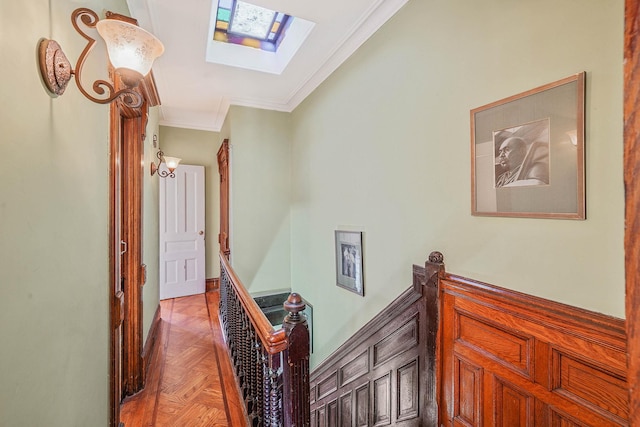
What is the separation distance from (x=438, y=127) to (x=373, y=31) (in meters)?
1.13

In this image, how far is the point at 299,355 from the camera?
1.22 m

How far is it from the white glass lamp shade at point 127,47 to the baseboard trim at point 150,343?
213 centimetres

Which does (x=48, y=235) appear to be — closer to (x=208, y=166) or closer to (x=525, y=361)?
(x=525, y=361)

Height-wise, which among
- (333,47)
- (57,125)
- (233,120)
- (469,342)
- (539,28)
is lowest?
(469,342)

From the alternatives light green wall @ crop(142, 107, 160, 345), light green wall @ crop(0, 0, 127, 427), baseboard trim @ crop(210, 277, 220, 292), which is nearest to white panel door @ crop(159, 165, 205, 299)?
baseboard trim @ crop(210, 277, 220, 292)

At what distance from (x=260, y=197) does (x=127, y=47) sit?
9.76 ft

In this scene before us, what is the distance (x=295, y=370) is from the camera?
3.99 ft

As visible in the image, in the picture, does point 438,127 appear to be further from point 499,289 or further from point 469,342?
point 469,342

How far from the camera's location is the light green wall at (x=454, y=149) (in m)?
1.04

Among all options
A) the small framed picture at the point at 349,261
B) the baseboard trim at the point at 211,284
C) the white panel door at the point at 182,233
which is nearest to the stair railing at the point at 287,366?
the small framed picture at the point at 349,261

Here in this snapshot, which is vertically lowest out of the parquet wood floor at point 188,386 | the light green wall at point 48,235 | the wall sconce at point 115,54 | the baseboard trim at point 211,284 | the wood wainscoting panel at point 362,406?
the wood wainscoting panel at point 362,406

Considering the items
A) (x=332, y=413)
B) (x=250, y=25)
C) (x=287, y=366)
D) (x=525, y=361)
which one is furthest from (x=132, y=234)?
(x=525, y=361)

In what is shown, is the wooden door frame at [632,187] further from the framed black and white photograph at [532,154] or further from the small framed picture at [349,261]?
the small framed picture at [349,261]

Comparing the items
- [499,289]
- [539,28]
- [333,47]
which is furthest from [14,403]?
[333,47]
